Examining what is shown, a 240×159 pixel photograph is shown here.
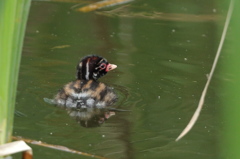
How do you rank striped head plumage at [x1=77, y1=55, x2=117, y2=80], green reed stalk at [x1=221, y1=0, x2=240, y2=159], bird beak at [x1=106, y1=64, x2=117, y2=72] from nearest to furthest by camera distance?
green reed stalk at [x1=221, y1=0, x2=240, y2=159]
striped head plumage at [x1=77, y1=55, x2=117, y2=80]
bird beak at [x1=106, y1=64, x2=117, y2=72]

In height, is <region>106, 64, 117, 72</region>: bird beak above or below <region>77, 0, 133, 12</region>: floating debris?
below

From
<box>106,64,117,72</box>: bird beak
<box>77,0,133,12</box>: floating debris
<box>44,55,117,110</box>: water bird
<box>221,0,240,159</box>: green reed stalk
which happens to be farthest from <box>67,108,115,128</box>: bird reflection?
<box>77,0,133,12</box>: floating debris

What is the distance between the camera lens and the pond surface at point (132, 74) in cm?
350

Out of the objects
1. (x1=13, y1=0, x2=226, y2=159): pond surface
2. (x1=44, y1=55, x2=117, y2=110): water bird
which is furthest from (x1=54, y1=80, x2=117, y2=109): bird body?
(x1=13, y1=0, x2=226, y2=159): pond surface

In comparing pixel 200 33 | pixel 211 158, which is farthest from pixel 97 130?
pixel 200 33

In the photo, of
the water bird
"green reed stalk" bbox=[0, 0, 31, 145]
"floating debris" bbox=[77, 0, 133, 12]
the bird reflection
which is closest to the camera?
"green reed stalk" bbox=[0, 0, 31, 145]

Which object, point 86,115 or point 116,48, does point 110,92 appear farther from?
point 116,48

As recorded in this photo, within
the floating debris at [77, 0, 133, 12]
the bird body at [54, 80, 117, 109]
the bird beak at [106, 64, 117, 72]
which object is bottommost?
the bird body at [54, 80, 117, 109]

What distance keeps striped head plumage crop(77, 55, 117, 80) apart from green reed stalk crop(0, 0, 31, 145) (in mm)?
2126

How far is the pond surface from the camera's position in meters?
3.50

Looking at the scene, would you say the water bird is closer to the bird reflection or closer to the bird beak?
the bird reflection

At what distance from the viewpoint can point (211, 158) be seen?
3287 millimetres

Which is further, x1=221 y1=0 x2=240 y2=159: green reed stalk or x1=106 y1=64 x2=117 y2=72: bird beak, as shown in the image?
x1=106 y1=64 x2=117 y2=72: bird beak

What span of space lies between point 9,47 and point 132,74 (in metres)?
2.64
